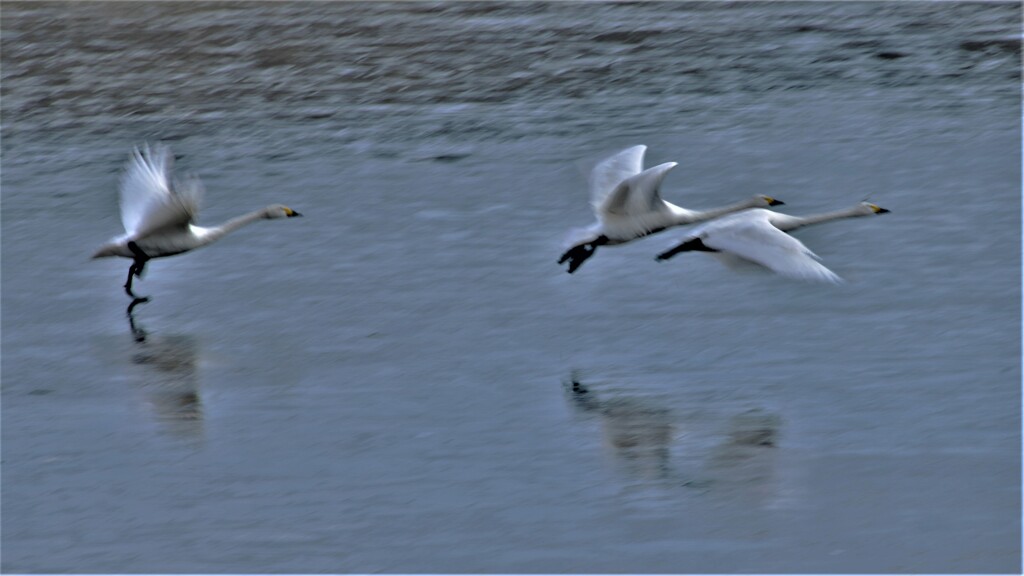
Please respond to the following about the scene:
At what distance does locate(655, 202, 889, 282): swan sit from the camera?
997cm

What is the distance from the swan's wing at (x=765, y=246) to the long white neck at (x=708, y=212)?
701 mm

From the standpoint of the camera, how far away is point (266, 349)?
1025 centimetres

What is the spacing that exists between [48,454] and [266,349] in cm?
190

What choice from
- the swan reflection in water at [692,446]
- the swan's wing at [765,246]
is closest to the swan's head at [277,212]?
the swan's wing at [765,246]

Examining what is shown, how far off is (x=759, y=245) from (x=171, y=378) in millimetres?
3211

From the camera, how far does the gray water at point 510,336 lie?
7492mm

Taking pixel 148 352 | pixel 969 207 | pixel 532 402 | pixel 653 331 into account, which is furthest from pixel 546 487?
pixel 969 207

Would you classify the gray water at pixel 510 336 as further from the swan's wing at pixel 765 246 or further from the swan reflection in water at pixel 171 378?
the swan's wing at pixel 765 246

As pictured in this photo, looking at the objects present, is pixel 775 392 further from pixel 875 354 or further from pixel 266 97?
pixel 266 97

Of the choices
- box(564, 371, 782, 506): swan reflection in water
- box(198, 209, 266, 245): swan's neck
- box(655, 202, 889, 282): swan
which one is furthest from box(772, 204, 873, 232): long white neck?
box(198, 209, 266, 245): swan's neck

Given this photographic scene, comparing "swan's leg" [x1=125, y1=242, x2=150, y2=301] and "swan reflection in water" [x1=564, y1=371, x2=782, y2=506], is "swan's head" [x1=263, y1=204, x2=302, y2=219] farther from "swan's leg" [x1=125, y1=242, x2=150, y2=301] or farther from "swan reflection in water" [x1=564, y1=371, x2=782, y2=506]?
"swan reflection in water" [x1=564, y1=371, x2=782, y2=506]

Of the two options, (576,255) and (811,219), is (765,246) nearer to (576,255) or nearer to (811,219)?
(811,219)

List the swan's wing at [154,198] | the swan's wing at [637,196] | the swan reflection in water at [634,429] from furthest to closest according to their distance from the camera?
the swan's wing at [154,198]
the swan's wing at [637,196]
the swan reflection in water at [634,429]

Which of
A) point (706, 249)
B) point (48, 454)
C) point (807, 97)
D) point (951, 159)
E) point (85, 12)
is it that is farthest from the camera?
point (85, 12)
